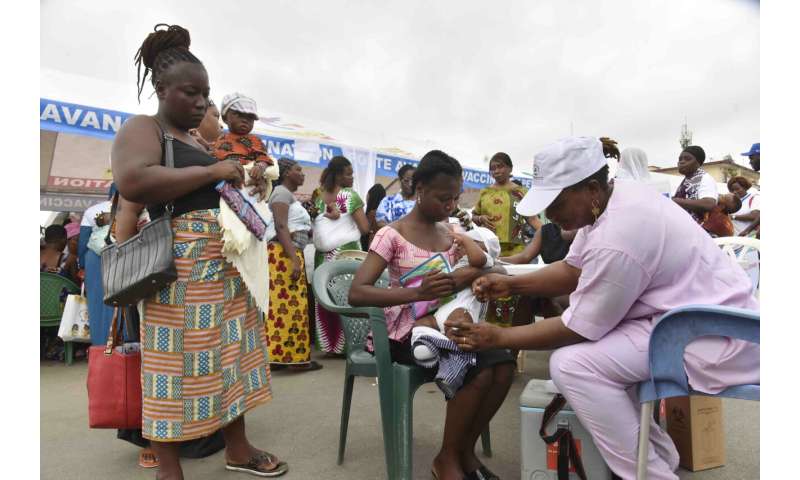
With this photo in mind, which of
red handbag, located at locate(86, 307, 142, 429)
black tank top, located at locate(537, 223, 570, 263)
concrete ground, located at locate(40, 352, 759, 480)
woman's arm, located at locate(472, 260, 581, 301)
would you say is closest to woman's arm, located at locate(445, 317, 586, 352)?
woman's arm, located at locate(472, 260, 581, 301)

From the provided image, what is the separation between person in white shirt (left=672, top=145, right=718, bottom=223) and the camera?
190 inches

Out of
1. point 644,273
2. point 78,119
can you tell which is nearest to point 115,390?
point 644,273

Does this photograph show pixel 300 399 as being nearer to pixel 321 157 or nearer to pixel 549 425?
pixel 549 425

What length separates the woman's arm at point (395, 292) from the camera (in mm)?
2266

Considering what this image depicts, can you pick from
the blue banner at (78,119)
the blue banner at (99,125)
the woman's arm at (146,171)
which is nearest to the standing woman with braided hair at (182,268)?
the woman's arm at (146,171)

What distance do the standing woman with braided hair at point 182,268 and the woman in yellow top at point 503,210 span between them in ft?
10.4

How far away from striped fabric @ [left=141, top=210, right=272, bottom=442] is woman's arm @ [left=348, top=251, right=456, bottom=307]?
1.86ft

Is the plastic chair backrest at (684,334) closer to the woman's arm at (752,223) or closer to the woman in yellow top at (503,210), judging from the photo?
the woman in yellow top at (503,210)

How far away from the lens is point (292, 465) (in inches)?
106

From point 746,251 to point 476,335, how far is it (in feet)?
8.47

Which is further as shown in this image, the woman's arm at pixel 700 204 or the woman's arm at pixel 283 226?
the woman's arm at pixel 700 204

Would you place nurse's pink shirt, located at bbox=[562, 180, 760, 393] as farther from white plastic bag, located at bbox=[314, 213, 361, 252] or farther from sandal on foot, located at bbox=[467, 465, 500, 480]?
white plastic bag, located at bbox=[314, 213, 361, 252]

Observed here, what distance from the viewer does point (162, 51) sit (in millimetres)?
2281
